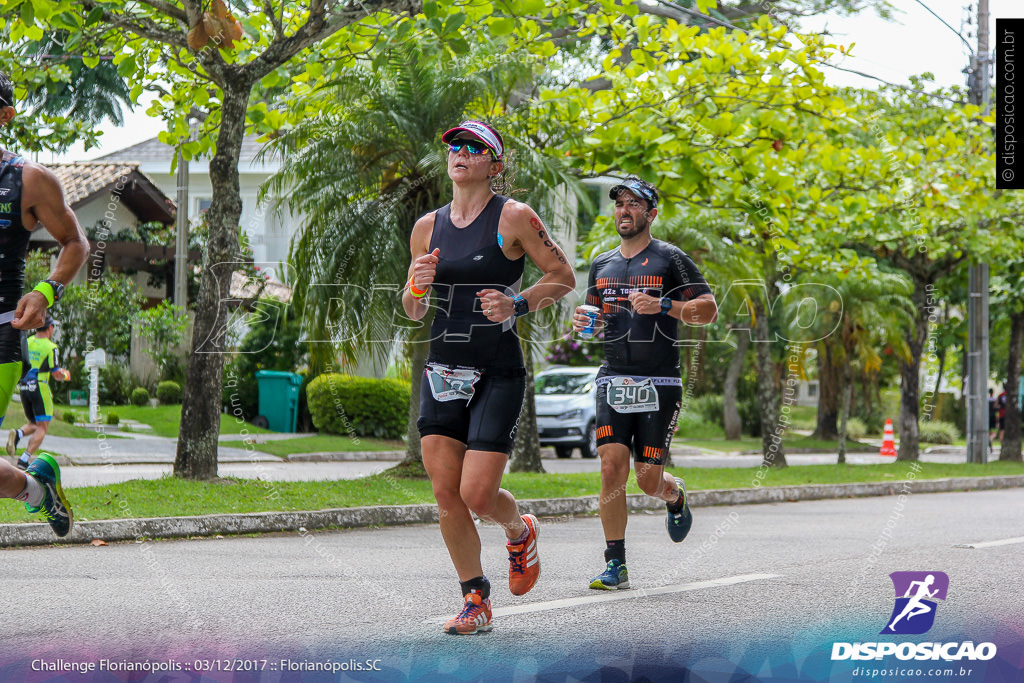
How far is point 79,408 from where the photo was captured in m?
21.7

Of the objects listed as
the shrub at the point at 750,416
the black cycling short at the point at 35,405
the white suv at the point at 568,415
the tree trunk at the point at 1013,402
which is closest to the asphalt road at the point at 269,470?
the white suv at the point at 568,415

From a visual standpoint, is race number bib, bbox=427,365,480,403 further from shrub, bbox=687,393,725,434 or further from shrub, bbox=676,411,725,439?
shrub, bbox=687,393,725,434

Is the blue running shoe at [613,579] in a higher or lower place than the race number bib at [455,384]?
lower

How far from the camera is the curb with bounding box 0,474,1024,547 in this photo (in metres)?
8.16

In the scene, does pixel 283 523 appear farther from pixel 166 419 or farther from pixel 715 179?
pixel 166 419

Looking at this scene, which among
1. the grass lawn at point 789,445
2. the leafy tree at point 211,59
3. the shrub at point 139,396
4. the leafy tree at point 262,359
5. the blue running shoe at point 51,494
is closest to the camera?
the blue running shoe at point 51,494

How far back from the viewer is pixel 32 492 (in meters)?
4.90

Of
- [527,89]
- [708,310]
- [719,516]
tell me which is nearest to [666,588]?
[708,310]

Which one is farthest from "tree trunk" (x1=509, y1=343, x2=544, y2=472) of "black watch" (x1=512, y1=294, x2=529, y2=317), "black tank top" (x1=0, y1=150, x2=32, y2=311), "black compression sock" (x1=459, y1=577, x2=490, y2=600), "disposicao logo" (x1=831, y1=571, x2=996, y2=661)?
"black tank top" (x1=0, y1=150, x2=32, y2=311)

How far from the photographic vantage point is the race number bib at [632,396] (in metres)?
6.38

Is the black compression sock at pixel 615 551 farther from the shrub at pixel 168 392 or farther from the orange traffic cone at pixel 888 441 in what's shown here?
the orange traffic cone at pixel 888 441

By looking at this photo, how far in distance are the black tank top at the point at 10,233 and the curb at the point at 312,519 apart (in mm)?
3727

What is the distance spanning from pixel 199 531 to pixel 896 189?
40.7ft

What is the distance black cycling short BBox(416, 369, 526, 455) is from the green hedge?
16828 mm
